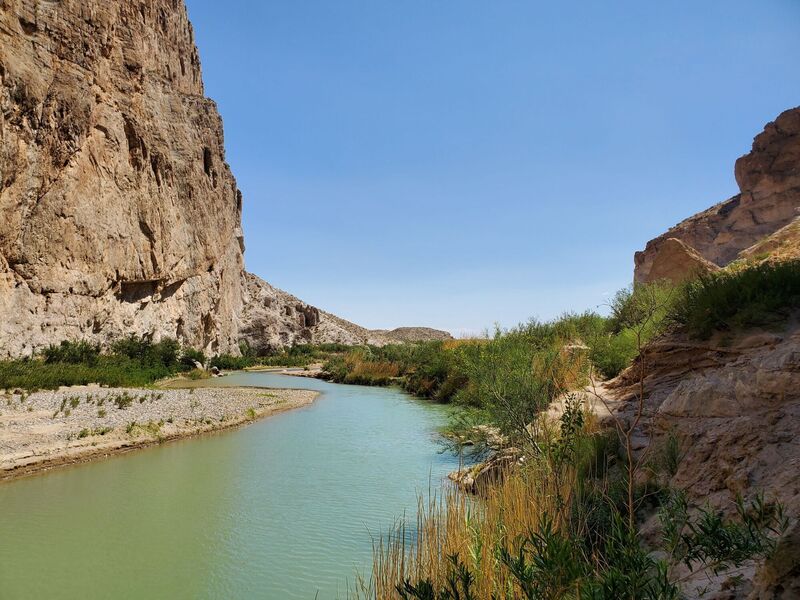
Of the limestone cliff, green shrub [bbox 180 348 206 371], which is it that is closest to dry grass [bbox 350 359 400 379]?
green shrub [bbox 180 348 206 371]

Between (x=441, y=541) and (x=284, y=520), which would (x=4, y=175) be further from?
(x=441, y=541)

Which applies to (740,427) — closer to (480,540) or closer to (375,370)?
(480,540)

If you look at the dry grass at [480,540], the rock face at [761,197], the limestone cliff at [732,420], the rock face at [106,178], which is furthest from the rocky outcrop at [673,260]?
the rock face at [761,197]

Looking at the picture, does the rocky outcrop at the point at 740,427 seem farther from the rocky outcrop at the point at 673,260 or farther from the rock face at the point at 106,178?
the rock face at the point at 106,178

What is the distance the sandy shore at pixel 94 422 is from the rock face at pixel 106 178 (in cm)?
933

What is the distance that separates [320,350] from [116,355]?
26639 millimetres

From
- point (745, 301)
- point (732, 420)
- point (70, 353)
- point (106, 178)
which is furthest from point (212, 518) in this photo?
point (106, 178)

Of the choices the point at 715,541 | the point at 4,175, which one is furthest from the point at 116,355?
the point at 715,541

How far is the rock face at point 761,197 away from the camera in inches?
1602

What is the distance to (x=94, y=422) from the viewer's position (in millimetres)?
9758

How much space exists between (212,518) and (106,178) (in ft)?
80.3

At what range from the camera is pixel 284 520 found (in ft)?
19.6

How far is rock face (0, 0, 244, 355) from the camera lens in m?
20.3

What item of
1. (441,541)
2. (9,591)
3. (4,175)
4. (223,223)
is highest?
(223,223)
